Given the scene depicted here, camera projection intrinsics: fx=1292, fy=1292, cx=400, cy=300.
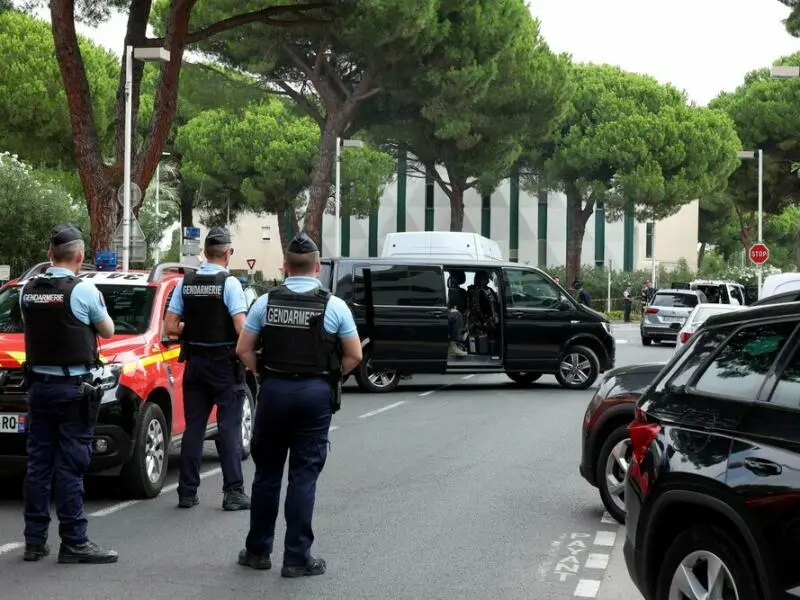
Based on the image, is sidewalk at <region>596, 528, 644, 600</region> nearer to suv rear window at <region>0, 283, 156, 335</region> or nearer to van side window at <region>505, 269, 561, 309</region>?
suv rear window at <region>0, 283, 156, 335</region>

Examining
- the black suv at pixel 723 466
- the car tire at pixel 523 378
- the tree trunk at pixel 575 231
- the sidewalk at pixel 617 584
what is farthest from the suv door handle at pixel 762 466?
the tree trunk at pixel 575 231

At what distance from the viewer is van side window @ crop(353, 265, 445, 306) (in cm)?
1889

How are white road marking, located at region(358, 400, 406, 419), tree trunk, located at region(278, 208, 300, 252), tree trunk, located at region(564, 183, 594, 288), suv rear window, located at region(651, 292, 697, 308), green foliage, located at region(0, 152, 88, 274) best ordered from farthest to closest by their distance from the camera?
tree trunk, located at region(278, 208, 300, 252), tree trunk, located at region(564, 183, 594, 288), suv rear window, located at region(651, 292, 697, 308), green foliage, located at region(0, 152, 88, 274), white road marking, located at region(358, 400, 406, 419)

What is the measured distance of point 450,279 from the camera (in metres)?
20.0

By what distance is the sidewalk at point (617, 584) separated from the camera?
6598mm

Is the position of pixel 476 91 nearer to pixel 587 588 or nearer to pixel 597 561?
pixel 597 561

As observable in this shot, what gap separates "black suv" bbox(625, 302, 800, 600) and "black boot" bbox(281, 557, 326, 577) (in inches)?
82.5

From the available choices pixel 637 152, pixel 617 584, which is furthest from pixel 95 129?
pixel 637 152

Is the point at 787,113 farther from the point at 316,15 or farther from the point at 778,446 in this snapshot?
the point at 778,446

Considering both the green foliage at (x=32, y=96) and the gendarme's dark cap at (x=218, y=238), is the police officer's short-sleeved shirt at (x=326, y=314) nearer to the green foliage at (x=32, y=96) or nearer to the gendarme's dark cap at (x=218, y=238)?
the gendarme's dark cap at (x=218, y=238)

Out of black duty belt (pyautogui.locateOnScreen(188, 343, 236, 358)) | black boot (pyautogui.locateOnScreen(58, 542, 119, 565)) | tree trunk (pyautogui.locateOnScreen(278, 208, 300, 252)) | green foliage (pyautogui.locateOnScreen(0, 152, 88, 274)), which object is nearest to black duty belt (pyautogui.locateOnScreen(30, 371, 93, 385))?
black boot (pyautogui.locateOnScreen(58, 542, 119, 565))

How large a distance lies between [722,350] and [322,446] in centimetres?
240

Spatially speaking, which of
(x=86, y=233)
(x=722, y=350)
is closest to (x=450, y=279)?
(x=722, y=350)

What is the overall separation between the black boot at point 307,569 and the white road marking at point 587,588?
137cm
